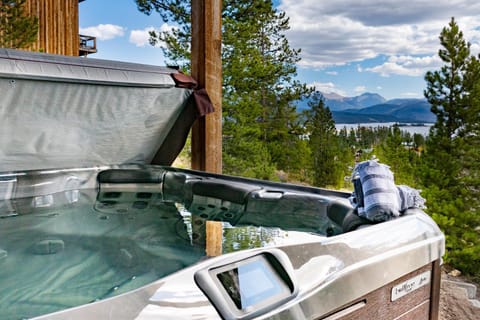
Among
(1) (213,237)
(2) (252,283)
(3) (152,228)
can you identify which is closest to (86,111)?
(3) (152,228)

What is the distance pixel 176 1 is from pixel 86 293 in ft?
22.2

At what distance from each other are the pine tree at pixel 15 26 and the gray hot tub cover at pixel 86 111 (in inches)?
134

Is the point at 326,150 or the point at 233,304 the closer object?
the point at 233,304

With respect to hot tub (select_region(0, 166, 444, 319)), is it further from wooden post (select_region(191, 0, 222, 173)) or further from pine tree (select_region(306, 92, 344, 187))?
pine tree (select_region(306, 92, 344, 187))

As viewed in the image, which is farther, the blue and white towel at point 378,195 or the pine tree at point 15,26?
the pine tree at point 15,26

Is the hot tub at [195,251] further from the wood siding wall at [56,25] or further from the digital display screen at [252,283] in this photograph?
the wood siding wall at [56,25]

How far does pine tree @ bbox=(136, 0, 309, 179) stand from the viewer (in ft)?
23.7

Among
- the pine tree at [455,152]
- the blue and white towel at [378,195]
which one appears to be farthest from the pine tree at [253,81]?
the blue and white towel at [378,195]

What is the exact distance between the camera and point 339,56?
914 cm

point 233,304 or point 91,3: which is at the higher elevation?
point 91,3

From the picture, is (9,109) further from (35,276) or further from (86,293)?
(86,293)

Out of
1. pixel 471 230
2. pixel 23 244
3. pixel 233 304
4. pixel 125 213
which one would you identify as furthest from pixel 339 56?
pixel 233 304

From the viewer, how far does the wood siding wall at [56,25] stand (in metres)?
5.72

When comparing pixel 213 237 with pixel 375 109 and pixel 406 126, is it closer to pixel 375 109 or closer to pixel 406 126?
pixel 406 126
